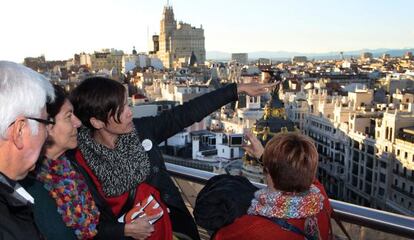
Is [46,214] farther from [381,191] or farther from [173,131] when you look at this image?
[381,191]

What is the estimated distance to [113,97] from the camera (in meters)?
1.86

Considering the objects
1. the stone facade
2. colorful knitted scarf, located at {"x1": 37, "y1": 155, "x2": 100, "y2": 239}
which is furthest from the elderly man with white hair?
the stone facade

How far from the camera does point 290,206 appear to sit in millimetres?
1491

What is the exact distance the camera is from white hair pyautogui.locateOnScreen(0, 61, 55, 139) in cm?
120

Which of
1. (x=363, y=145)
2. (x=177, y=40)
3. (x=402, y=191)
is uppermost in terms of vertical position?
(x=177, y=40)

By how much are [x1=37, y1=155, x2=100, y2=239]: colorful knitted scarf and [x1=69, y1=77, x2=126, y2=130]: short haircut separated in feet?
0.83

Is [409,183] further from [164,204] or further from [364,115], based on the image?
[164,204]

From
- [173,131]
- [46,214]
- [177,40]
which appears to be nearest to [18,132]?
[46,214]

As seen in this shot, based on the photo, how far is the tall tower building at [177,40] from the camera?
3280 inches

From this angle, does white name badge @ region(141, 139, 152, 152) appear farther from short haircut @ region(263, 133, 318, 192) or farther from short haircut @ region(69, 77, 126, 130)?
short haircut @ region(263, 133, 318, 192)

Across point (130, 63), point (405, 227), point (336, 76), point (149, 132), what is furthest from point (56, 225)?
point (130, 63)

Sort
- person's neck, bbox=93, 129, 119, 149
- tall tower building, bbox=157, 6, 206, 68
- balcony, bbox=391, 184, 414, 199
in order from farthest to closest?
tall tower building, bbox=157, 6, 206, 68
balcony, bbox=391, 184, 414, 199
person's neck, bbox=93, 129, 119, 149

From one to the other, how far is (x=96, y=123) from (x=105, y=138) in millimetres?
107

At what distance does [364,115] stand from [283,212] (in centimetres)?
2127
